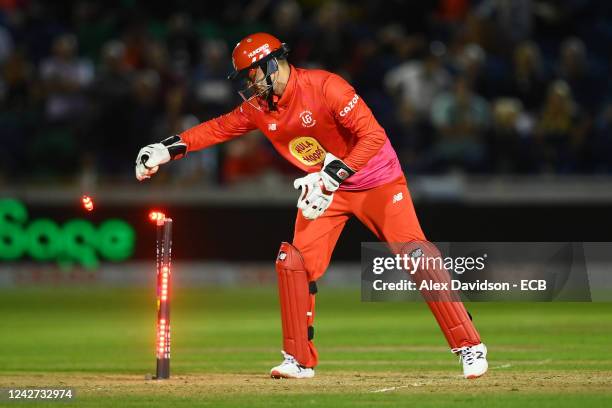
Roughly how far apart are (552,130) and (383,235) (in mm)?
8145

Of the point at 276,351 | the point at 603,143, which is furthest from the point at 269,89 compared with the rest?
the point at 603,143

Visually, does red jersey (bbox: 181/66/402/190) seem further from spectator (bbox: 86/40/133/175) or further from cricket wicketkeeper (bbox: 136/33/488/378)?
spectator (bbox: 86/40/133/175)

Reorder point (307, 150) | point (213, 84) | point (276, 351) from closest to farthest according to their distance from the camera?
point (307, 150)
point (276, 351)
point (213, 84)

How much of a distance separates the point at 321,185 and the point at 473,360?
1413mm

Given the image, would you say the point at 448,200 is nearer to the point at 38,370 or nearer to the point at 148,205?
the point at 148,205

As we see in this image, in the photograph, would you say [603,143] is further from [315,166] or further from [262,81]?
[262,81]

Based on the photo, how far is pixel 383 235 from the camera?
826cm

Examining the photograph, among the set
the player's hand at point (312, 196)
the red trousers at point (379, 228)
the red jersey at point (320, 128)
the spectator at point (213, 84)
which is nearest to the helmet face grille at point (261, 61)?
the red jersey at point (320, 128)

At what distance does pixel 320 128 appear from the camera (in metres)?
8.26

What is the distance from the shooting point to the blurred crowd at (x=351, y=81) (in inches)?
630

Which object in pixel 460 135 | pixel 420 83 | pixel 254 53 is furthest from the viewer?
pixel 420 83

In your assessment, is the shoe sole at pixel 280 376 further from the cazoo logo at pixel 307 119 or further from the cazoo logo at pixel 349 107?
the cazoo logo at pixel 349 107

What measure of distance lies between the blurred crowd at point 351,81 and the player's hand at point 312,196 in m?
8.05

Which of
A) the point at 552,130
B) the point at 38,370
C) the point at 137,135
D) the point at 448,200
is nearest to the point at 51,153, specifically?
the point at 137,135
